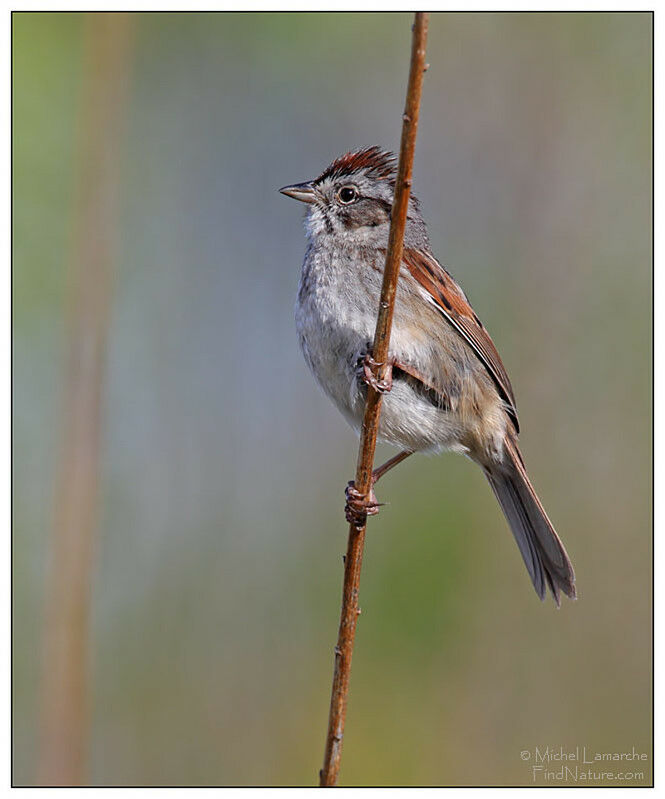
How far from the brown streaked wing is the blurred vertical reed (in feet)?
5.28

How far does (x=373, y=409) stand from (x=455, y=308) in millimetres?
1249

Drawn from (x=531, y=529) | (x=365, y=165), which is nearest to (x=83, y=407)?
(x=365, y=165)

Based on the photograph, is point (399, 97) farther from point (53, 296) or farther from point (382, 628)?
point (382, 628)

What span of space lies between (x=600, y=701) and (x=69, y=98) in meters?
4.37

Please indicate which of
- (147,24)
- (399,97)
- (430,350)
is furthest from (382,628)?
(147,24)

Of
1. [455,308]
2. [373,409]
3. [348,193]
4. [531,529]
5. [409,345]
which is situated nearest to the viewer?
[373,409]

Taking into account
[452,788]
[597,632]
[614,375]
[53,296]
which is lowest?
[452,788]

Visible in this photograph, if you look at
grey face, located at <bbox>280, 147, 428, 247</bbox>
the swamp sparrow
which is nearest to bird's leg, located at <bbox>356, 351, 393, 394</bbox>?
the swamp sparrow

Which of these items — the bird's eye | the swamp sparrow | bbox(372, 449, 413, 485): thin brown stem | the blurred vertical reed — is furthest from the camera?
bbox(372, 449, 413, 485): thin brown stem

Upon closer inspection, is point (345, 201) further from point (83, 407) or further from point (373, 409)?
point (83, 407)

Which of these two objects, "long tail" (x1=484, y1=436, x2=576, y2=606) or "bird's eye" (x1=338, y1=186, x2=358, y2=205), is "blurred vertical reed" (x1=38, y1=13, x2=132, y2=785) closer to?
"bird's eye" (x1=338, y1=186, x2=358, y2=205)

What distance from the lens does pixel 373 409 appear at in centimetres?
293

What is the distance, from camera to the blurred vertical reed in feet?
7.59

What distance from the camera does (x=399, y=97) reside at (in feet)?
16.8
